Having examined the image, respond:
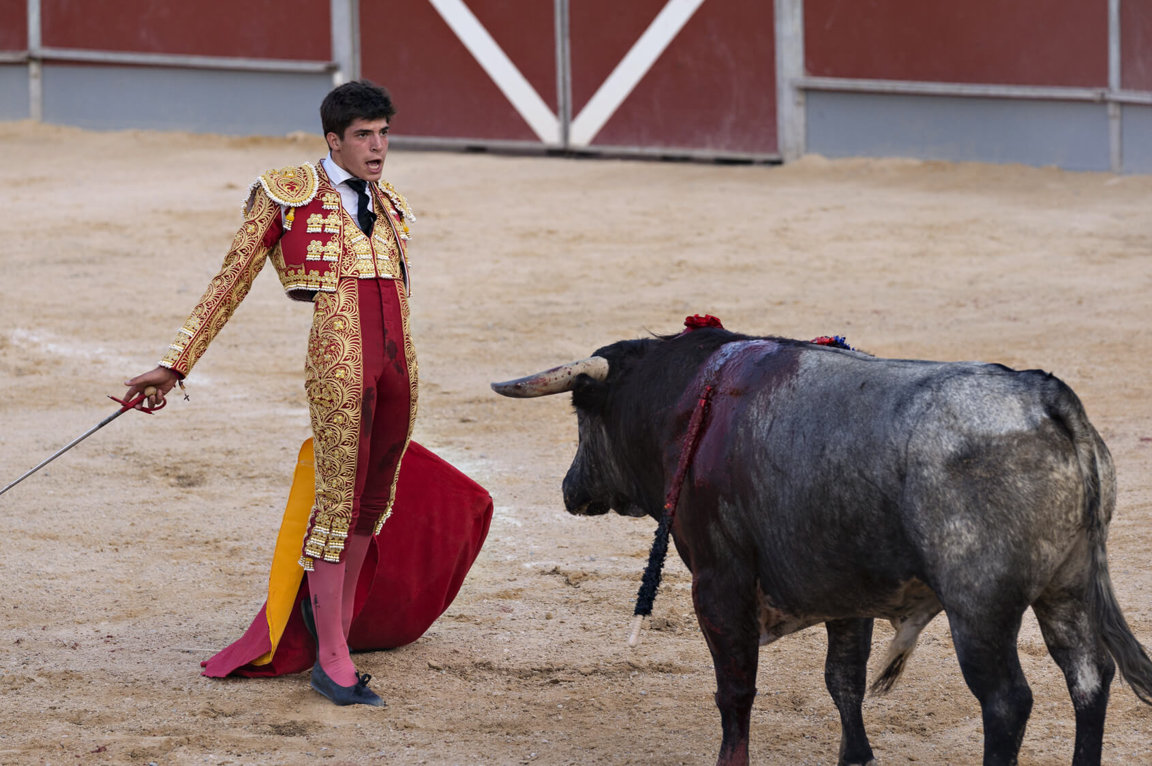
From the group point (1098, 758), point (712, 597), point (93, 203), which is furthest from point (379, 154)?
point (93, 203)

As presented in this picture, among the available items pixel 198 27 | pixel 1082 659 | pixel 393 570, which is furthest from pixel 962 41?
pixel 1082 659

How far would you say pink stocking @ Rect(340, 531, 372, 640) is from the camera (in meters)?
3.93

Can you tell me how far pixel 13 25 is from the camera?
14.2 meters

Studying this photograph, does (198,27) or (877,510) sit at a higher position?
(198,27)

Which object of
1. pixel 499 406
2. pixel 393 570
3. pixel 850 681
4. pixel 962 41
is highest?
pixel 962 41

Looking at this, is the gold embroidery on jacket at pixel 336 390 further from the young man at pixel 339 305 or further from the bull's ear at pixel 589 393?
the bull's ear at pixel 589 393

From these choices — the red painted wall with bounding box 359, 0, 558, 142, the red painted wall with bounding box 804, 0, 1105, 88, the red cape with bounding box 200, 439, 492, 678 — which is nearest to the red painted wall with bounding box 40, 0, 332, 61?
the red painted wall with bounding box 359, 0, 558, 142

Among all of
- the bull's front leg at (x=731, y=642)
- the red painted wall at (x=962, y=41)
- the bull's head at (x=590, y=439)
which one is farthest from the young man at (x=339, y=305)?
the red painted wall at (x=962, y=41)

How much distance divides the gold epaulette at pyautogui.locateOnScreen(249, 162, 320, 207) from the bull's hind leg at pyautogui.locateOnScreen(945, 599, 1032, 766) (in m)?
1.84

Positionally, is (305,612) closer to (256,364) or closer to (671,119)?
(256,364)

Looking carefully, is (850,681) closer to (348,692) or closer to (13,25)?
(348,692)

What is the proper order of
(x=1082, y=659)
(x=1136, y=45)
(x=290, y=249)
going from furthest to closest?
(x=1136, y=45), (x=290, y=249), (x=1082, y=659)

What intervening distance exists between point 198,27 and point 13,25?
5.98 feet

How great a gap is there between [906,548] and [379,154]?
163 cm
